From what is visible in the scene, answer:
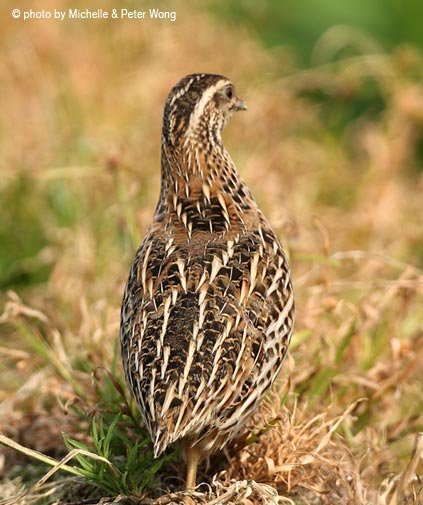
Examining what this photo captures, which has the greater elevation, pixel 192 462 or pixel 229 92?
pixel 229 92

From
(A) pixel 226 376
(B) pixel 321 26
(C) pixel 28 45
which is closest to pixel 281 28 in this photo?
(B) pixel 321 26

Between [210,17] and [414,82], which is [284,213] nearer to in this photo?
[414,82]

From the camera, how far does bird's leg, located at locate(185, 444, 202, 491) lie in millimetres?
4250

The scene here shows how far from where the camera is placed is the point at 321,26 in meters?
11.9

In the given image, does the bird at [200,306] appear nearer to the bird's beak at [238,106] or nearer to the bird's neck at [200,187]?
the bird's neck at [200,187]

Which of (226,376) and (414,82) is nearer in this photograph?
(226,376)

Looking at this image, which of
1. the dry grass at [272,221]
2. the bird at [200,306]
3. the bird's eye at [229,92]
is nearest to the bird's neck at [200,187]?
the bird at [200,306]

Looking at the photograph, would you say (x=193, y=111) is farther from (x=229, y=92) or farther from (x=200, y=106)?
(x=229, y=92)

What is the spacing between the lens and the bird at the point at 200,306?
4.02 m

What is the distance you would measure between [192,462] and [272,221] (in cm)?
181

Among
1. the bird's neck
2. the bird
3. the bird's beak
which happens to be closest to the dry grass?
the bird

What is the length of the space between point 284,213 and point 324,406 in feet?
4.67

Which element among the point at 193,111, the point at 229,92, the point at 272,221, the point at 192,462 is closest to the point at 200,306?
the point at 192,462

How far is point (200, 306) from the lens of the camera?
4.21 meters
